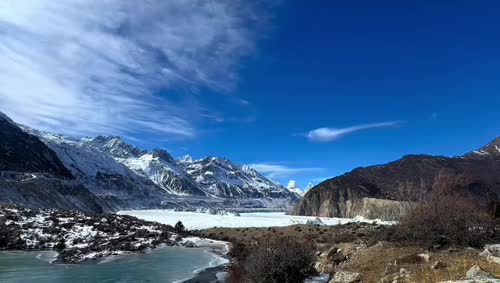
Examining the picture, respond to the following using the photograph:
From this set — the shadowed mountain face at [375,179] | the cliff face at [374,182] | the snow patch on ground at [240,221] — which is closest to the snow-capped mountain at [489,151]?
the shadowed mountain face at [375,179]

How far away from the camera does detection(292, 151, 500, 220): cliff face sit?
4855 inches

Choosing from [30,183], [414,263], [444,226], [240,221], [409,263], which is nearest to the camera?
[414,263]

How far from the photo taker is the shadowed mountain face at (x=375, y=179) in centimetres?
13238

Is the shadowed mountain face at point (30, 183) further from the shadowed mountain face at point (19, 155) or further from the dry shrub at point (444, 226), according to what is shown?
Result: the dry shrub at point (444, 226)

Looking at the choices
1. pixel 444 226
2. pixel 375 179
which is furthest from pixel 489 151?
pixel 444 226

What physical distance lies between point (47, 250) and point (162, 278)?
967 inches

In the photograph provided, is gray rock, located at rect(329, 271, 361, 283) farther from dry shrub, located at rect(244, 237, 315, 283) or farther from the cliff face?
the cliff face

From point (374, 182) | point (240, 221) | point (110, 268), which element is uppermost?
point (374, 182)

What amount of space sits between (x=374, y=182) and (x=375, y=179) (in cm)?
329

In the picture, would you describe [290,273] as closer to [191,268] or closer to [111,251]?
[191,268]

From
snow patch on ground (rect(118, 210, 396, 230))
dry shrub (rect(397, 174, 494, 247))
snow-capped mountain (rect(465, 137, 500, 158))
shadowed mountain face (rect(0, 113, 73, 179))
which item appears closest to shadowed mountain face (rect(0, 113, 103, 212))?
shadowed mountain face (rect(0, 113, 73, 179))

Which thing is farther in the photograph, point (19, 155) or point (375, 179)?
point (19, 155)

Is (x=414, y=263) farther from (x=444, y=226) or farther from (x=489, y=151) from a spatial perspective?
(x=489, y=151)

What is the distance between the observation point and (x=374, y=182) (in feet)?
485
